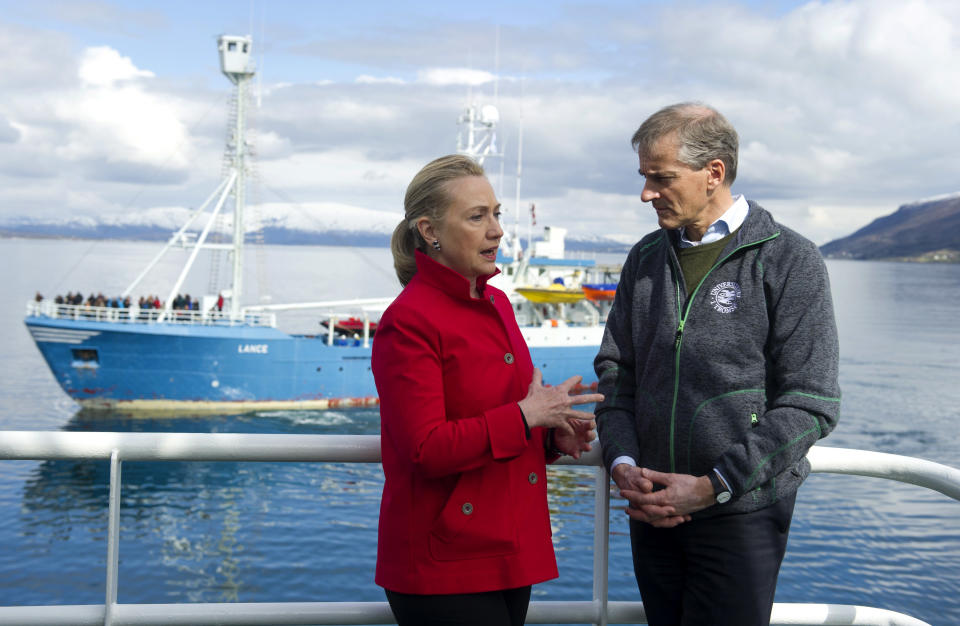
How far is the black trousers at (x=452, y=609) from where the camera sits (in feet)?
5.92

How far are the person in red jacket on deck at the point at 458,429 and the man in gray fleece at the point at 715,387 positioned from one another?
10.4 inches

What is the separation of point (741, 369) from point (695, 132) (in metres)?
0.58

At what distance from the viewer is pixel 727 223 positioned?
6.81 feet

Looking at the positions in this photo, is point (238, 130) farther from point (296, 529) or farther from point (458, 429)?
point (458, 429)

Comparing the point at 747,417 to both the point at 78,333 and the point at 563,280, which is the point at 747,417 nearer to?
the point at 78,333

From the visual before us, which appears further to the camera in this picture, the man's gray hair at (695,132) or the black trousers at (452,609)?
the man's gray hair at (695,132)

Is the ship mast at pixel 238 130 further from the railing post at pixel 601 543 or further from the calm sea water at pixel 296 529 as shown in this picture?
the railing post at pixel 601 543

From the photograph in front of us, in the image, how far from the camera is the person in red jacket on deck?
1.76 metres

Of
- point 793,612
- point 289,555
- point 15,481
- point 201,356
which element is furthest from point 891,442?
point 793,612

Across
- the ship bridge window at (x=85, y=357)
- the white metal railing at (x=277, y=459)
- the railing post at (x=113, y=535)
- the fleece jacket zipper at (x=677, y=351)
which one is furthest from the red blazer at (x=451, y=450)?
the ship bridge window at (x=85, y=357)

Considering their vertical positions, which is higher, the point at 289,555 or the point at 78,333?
the point at 78,333

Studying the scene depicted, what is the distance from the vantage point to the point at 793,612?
2287 millimetres

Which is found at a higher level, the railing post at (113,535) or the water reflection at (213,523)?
the railing post at (113,535)

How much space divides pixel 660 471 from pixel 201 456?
3.74 feet
